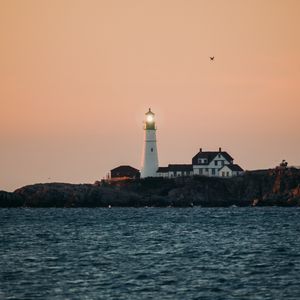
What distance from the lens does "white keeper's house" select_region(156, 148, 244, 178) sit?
6900 inches

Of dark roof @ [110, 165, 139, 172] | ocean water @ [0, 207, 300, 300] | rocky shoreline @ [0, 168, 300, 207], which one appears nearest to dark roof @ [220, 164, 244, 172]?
rocky shoreline @ [0, 168, 300, 207]

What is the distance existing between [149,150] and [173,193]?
7772 mm

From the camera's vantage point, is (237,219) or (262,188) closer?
(237,219)

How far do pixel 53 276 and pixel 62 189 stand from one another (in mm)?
111253

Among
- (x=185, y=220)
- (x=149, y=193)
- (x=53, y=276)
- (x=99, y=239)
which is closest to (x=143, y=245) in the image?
(x=99, y=239)

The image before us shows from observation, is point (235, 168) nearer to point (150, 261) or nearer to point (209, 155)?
point (209, 155)

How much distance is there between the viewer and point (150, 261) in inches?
2472

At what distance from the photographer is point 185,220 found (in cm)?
11656

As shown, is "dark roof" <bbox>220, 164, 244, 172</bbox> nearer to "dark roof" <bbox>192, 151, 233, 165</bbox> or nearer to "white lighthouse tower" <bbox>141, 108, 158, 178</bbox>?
"dark roof" <bbox>192, 151, 233, 165</bbox>

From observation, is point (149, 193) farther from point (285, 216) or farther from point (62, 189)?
point (285, 216)

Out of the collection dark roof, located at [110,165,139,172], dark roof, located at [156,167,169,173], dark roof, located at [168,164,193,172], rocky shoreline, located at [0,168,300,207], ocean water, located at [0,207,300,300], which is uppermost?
dark roof, located at [110,165,139,172]

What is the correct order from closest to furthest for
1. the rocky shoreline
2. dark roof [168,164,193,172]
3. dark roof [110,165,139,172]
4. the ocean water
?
1. the ocean water
2. the rocky shoreline
3. dark roof [168,164,193,172]
4. dark roof [110,165,139,172]

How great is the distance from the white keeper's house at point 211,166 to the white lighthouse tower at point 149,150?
8.58 meters

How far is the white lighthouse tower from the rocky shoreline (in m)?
2.29
